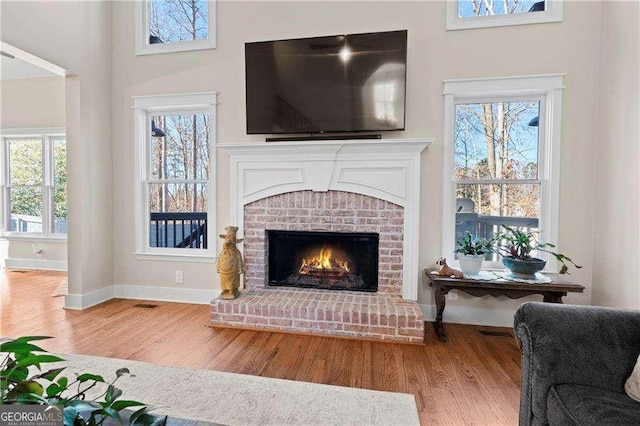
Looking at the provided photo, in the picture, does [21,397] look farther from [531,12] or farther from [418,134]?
[531,12]

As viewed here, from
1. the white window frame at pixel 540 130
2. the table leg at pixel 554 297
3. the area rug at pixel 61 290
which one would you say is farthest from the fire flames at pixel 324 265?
the area rug at pixel 61 290

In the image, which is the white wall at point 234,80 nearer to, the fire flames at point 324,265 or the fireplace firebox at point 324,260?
the fireplace firebox at point 324,260

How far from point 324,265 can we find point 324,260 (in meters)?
0.05

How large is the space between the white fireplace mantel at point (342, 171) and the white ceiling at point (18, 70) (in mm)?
3429

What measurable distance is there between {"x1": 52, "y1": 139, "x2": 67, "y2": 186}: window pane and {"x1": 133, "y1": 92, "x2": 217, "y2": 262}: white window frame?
7.47 feet

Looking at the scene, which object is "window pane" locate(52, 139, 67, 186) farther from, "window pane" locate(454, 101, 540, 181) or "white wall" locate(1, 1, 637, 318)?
"window pane" locate(454, 101, 540, 181)

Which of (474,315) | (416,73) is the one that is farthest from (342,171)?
(474,315)

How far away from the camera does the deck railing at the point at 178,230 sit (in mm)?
3678

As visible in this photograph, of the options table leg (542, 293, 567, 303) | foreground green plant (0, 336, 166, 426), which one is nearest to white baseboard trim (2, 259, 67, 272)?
foreground green plant (0, 336, 166, 426)

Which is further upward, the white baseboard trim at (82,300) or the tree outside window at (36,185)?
the tree outside window at (36,185)

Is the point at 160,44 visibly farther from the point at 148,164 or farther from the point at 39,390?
the point at 39,390

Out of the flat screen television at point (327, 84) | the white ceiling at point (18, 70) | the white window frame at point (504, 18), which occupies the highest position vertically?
the white ceiling at point (18, 70)

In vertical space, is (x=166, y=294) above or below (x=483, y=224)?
below

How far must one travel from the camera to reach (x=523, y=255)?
2.81m
